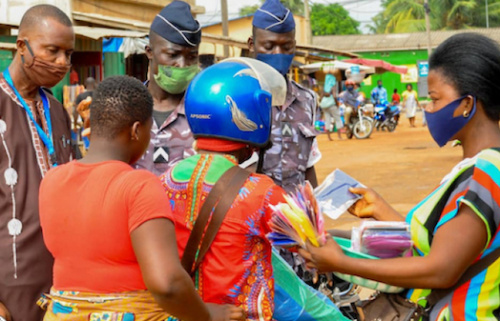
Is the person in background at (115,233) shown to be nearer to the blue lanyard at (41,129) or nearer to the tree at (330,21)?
the blue lanyard at (41,129)

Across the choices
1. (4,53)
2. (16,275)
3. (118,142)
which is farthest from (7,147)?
(4,53)

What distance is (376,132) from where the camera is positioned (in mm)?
29359

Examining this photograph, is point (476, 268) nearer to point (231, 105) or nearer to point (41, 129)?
point (231, 105)

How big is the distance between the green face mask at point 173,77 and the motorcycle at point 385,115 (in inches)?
962

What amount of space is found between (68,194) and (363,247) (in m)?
1.07

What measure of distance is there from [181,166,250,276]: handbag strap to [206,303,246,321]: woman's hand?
0.17 metres

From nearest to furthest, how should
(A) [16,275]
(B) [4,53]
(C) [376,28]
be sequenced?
1. (A) [16,275]
2. (B) [4,53]
3. (C) [376,28]

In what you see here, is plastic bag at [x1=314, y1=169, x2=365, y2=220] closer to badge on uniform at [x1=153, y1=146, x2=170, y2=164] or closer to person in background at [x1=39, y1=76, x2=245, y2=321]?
person in background at [x1=39, y1=76, x2=245, y2=321]

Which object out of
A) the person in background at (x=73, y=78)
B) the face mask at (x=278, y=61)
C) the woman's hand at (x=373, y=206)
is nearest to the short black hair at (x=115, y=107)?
the woman's hand at (x=373, y=206)

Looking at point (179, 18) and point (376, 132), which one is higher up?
point (179, 18)

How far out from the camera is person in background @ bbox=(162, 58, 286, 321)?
266cm

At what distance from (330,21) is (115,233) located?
72946 millimetres

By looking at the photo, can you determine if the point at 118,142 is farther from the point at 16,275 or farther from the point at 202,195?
the point at 16,275

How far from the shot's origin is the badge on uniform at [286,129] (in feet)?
14.5
